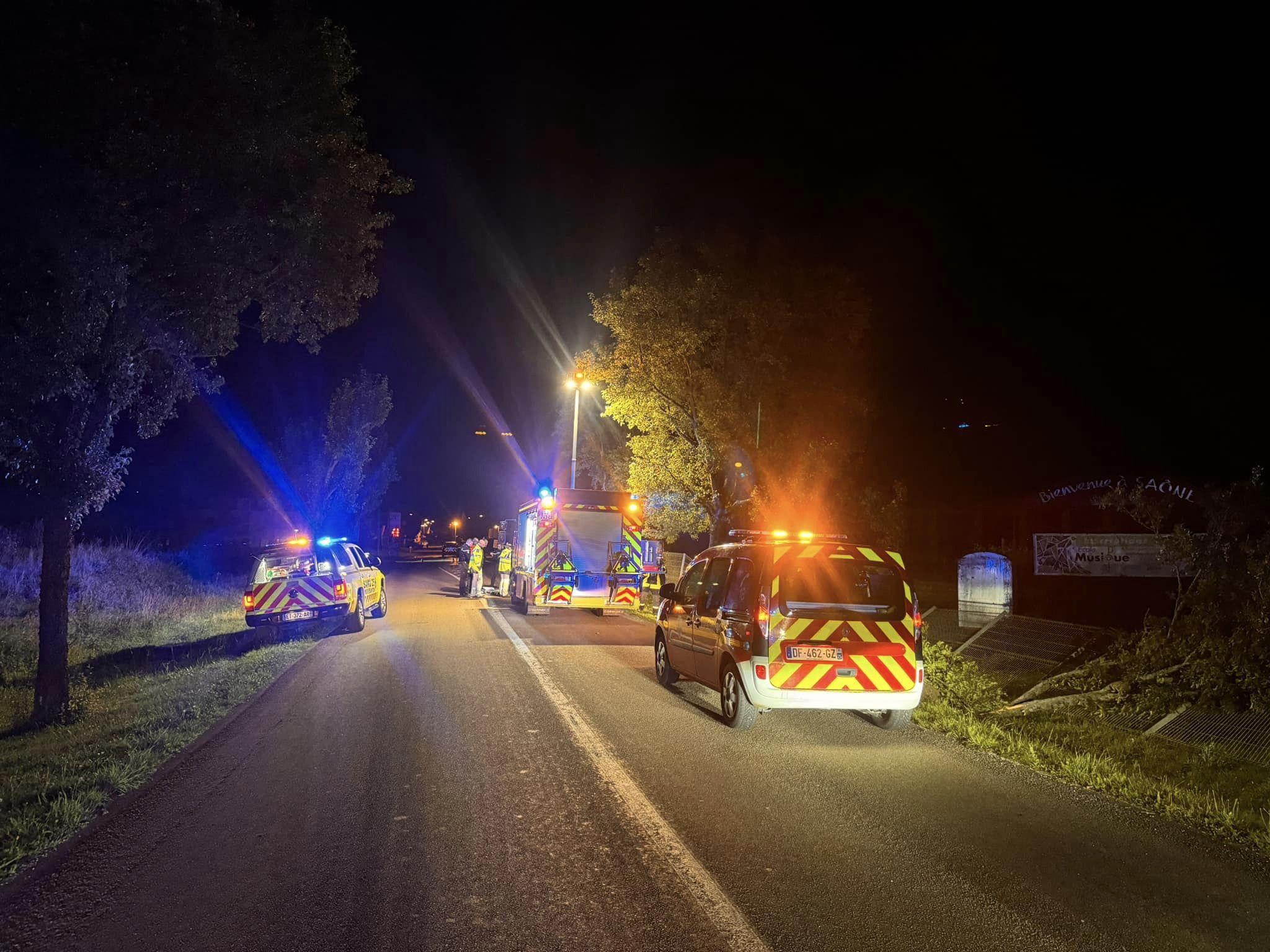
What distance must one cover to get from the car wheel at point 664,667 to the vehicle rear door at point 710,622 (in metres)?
1.05

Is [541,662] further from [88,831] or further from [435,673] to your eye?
[88,831]

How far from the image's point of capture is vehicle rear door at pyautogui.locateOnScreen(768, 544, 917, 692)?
8.09 meters

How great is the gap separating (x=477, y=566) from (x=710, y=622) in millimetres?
17268

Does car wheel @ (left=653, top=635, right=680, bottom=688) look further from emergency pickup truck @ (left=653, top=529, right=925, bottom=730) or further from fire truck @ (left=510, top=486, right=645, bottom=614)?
fire truck @ (left=510, top=486, right=645, bottom=614)

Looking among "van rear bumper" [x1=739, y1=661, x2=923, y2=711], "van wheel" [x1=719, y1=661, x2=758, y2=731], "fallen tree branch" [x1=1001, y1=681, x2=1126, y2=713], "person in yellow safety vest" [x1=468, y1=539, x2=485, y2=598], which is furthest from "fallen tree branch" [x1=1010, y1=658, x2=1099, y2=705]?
"person in yellow safety vest" [x1=468, y1=539, x2=485, y2=598]

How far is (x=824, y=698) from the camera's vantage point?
8.09 metres

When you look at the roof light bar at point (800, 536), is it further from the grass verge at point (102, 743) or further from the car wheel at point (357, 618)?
the car wheel at point (357, 618)

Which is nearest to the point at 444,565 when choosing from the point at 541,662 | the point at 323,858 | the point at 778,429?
the point at 778,429

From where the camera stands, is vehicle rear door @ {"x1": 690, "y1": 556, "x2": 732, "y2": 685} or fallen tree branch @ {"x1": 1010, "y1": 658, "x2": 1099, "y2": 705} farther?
fallen tree branch @ {"x1": 1010, "y1": 658, "x2": 1099, "y2": 705}

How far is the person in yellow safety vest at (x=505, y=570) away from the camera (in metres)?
23.6

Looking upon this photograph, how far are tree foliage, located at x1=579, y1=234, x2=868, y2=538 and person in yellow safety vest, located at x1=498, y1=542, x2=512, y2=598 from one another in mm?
5991

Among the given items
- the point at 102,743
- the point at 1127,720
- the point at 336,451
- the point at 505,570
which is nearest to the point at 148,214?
the point at 102,743

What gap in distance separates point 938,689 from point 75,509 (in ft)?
33.6

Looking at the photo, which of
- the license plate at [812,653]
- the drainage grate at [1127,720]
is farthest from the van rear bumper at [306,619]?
the drainage grate at [1127,720]
